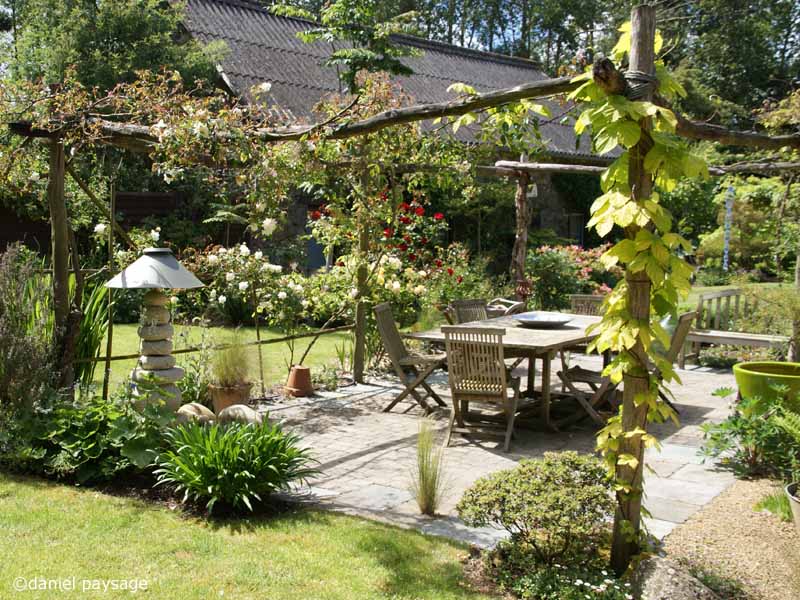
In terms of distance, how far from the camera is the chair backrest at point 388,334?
7.05m

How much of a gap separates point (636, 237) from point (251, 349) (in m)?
4.75

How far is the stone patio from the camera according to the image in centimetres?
460

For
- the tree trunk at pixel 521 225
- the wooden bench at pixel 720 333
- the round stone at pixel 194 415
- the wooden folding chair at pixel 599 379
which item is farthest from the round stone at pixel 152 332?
the wooden bench at pixel 720 333

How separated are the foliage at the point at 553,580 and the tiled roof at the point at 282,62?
10.1m

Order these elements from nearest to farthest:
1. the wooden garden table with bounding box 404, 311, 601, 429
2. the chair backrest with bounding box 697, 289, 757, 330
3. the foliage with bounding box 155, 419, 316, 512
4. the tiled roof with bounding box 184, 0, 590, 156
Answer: the foliage with bounding box 155, 419, 316, 512 → the wooden garden table with bounding box 404, 311, 601, 429 → the chair backrest with bounding box 697, 289, 757, 330 → the tiled roof with bounding box 184, 0, 590, 156

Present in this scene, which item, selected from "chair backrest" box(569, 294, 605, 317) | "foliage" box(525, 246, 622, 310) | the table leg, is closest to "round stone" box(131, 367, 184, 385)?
the table leg

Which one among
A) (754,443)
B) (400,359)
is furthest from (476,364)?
(754,443)

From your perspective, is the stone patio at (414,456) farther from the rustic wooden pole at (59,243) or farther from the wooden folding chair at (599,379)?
the rustic wooden pole at (59,243)

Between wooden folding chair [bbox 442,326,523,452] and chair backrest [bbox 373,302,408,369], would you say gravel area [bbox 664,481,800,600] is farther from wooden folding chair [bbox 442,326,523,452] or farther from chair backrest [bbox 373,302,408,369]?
chair backrest [bbox 373,302,408,369]

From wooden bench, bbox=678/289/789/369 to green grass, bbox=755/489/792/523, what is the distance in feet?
15.9

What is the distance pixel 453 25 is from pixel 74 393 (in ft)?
105

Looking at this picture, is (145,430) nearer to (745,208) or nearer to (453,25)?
(745,208)

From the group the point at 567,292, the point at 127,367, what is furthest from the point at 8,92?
the point at 567,292

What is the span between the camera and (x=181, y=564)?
3.69 metres
